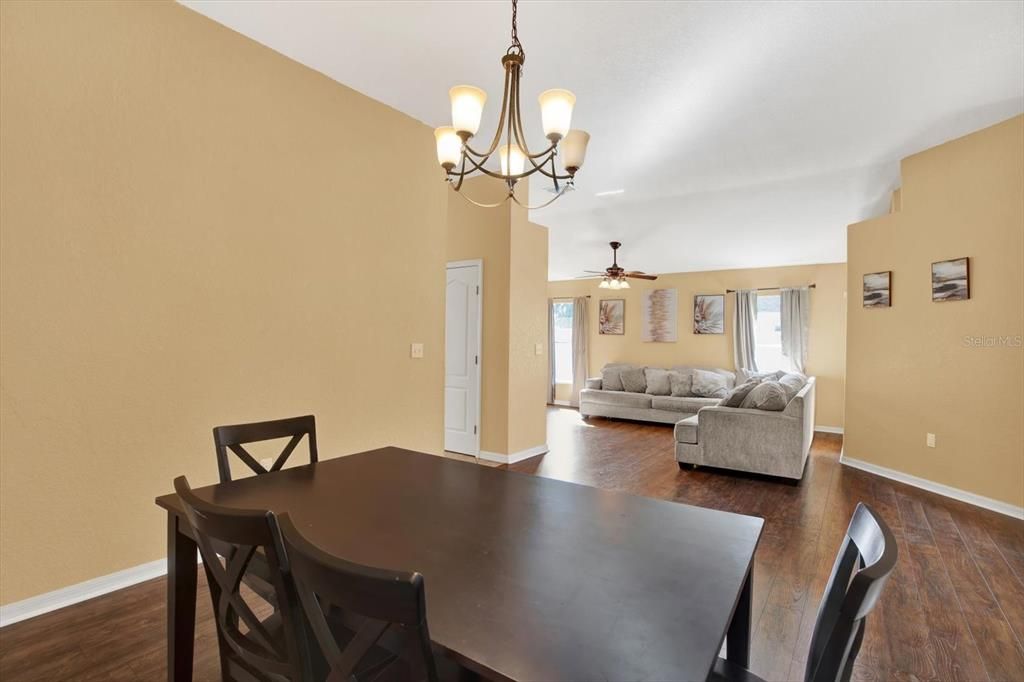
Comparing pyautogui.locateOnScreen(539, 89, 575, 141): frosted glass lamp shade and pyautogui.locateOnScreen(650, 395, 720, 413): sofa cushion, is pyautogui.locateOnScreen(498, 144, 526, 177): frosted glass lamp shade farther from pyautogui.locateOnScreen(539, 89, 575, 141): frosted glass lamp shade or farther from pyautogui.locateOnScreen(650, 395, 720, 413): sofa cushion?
pyautogui.locateOnScreen(650, 395, 720, 413): sofa cushion

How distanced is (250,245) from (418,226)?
4.33ft

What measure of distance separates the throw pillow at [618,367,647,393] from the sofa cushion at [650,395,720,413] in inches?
16.8

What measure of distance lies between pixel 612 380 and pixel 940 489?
15.2 ft

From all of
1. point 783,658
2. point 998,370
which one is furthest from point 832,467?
point 783,658

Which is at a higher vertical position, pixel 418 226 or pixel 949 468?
pixel 418 226

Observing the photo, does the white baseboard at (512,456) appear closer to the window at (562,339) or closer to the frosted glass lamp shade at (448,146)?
the frosted glass lamp shade at (448,146)

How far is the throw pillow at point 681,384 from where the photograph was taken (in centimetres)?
763

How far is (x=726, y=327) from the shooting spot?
8.07 metres

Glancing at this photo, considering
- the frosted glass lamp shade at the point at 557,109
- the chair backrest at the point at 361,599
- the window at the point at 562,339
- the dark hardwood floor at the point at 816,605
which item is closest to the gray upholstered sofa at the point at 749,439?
the dark hardwood floor at the point at 816,605

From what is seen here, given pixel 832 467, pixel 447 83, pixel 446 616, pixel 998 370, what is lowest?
pixel 832 467

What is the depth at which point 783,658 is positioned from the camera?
1.96 metres

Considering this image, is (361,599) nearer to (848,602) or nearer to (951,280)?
(848,602)

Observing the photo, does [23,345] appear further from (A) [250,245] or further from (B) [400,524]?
(B) [400,524]

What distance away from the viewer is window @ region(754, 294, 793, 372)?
25.2ft
